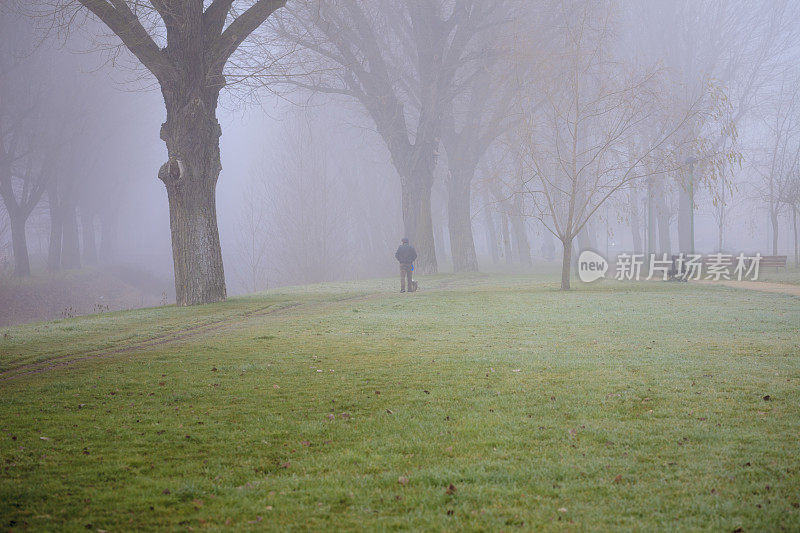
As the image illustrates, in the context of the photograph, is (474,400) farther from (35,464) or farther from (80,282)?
(80,282)

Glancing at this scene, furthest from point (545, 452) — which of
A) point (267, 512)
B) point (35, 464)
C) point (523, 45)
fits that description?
point (523, 45)

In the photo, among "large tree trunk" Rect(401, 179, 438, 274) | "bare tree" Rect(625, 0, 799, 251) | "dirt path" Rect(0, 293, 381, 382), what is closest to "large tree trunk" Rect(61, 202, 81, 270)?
"large tree trunk" Rect(401, 179, 438, 274)

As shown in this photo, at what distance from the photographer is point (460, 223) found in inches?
1375

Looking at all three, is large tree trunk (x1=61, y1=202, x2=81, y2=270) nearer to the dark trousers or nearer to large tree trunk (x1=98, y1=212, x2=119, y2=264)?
large tree trunk (x1=98, y1=212, x2=119, y2=264)

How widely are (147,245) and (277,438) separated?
81645mm

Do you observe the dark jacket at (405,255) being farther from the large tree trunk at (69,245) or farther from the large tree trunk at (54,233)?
the large tree trunk at (69,245)

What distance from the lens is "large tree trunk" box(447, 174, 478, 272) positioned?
3481 cm

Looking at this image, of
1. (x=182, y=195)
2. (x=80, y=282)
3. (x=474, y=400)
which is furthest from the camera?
(x=80, y=282)

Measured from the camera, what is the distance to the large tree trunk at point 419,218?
32.0 metres

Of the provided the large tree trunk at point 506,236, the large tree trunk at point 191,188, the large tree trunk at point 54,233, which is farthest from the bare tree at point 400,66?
the large tree trunk at point 54,233

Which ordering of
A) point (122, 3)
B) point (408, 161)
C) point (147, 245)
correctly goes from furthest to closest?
point (147, 245) → point (408, 161) → point (122, 3)

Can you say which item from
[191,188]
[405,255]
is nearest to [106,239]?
[405,255]

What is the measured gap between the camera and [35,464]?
5.17m

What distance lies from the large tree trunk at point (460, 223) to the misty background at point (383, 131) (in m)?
0.17
